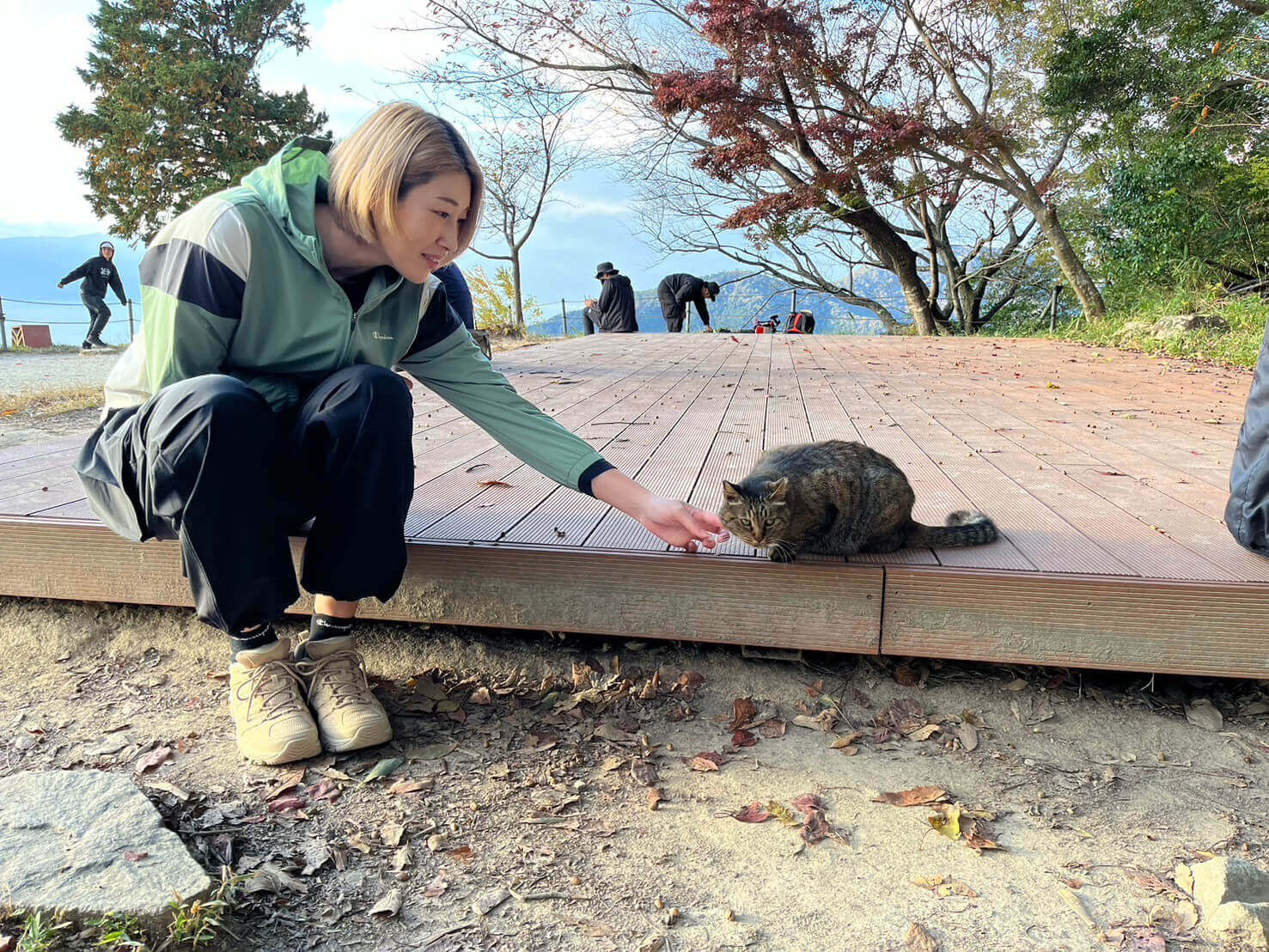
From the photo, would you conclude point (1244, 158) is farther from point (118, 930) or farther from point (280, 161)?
point (118, 930)

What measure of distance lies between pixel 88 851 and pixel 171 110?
21.3m

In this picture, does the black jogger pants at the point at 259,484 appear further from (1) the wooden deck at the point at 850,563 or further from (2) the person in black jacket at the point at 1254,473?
(2) the person in black jacket at the point at 1254,473

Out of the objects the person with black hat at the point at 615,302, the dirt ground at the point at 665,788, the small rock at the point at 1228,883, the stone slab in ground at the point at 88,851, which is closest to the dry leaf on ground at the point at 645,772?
the dirt ground at the point at 665,788

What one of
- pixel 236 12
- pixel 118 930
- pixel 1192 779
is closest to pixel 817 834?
pixel 1192 779

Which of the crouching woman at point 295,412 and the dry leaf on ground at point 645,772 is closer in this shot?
the crouching woman at point 295,412

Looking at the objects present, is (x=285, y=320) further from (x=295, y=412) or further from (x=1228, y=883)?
(x=1228, y=883)

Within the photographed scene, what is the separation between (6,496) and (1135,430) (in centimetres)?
434

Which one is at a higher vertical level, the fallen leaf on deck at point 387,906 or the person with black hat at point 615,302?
the person with black hat at point 615,302

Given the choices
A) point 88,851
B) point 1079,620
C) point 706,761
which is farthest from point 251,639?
point 1079,620

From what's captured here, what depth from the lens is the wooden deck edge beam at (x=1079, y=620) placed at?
198 cm

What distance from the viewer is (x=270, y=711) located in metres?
1.87

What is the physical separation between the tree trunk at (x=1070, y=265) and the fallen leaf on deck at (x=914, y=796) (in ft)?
36.8

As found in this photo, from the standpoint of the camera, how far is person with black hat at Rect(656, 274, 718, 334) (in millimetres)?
12984

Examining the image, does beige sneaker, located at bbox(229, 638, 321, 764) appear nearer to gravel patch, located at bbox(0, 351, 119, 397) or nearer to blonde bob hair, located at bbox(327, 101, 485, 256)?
blonde bob hair, located at bbox(327, 101, 485, 256)
